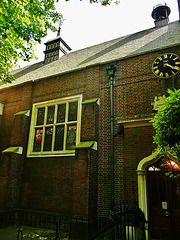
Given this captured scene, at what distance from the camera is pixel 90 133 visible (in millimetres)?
8367

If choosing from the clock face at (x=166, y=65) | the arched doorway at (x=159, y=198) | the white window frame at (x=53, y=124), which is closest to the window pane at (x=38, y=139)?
the white window frame at (x=53, y=124)

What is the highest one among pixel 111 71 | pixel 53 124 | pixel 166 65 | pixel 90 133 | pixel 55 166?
pixel 111 71

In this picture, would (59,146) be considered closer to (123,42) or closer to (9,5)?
(9,5)

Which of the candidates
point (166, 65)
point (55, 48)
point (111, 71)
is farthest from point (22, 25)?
point (55, 48)

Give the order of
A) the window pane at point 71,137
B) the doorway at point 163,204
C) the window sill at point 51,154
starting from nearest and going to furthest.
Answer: the doorway at point 163,204
the window sill at point 51,154
the window pane at point 71,137

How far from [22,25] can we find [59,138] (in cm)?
545

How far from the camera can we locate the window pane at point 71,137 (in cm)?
933

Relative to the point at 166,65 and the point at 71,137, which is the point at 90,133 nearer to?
the point at 71,137

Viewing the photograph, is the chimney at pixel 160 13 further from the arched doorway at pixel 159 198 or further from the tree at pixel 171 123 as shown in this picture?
the tree at pixel 171 123

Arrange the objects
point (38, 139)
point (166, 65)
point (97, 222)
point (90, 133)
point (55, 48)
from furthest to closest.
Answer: point (55, 48)
point (38, 139)
point (90, 133)
point (166, 65)
point (97, 222)

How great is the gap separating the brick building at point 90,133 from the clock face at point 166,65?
4cm

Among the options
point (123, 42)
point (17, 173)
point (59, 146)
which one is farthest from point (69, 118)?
point (123, 42)

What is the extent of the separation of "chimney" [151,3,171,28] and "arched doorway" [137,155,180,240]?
10.1 m

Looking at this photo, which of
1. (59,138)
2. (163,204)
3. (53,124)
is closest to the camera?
(163,204)
